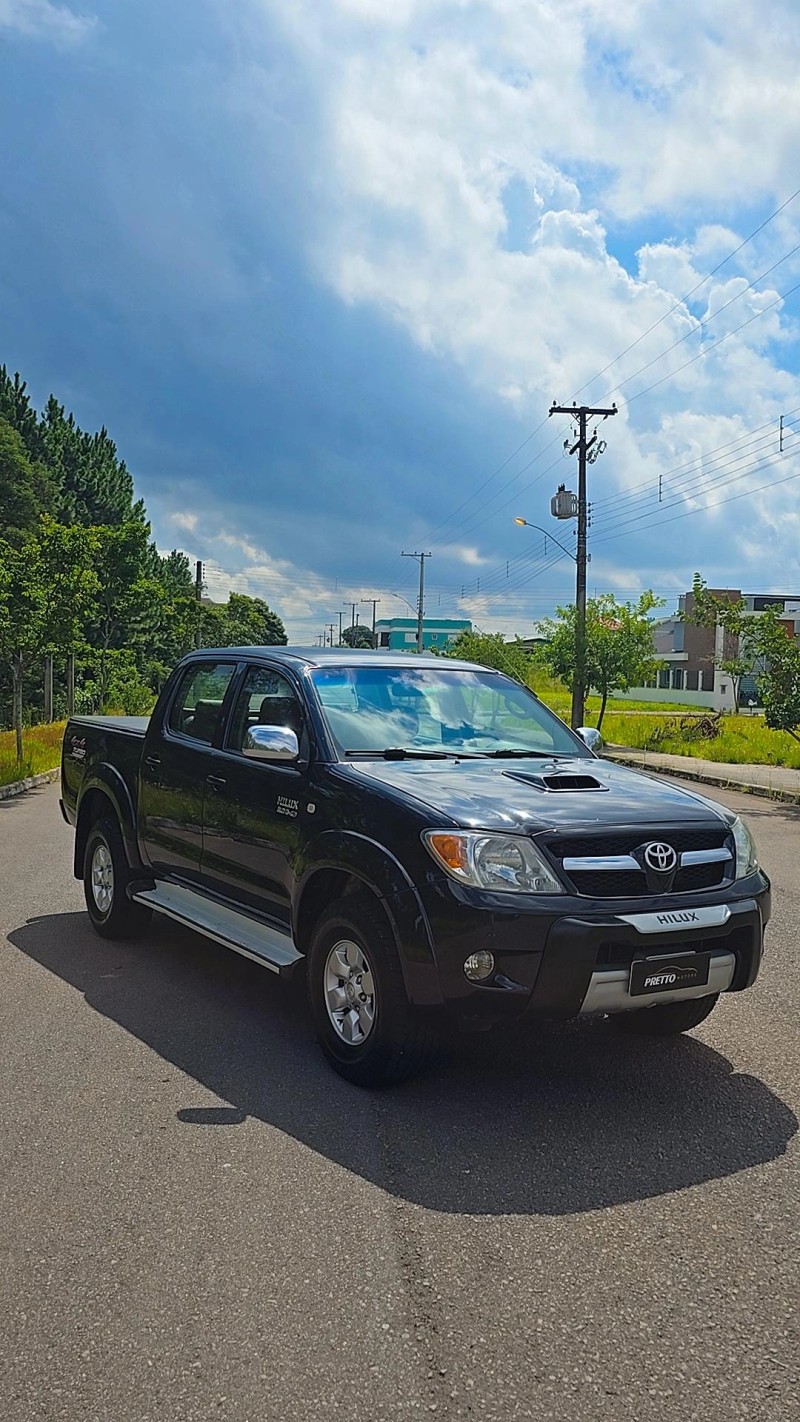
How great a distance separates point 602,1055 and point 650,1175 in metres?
1.33

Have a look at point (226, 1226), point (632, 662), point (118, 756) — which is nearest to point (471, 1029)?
point (226, 1226)

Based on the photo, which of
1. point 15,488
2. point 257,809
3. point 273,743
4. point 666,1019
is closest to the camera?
point 273,743

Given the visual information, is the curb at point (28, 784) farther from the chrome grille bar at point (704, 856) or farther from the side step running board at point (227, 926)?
the chrome grille bar at point (704, 856)

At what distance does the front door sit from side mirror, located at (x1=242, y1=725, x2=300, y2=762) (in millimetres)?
130

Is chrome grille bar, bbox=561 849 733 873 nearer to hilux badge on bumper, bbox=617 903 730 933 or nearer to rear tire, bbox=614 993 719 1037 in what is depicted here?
hilux badge on bumper, bbox=617 903 730 933

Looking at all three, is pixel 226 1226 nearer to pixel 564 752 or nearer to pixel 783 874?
pixel 564 752

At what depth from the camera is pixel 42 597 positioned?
784 inches

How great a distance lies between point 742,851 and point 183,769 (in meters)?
3.21

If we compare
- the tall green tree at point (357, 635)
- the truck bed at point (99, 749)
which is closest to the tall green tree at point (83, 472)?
the truck bed at point (99, 749)

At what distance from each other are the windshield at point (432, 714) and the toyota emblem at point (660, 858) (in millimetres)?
1361

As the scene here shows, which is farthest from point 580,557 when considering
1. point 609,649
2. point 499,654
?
point 499,654

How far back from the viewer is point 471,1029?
4.55 m

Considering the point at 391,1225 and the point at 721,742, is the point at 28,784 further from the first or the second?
the point at 721,742

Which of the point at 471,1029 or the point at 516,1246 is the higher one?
the point at 471,1029
